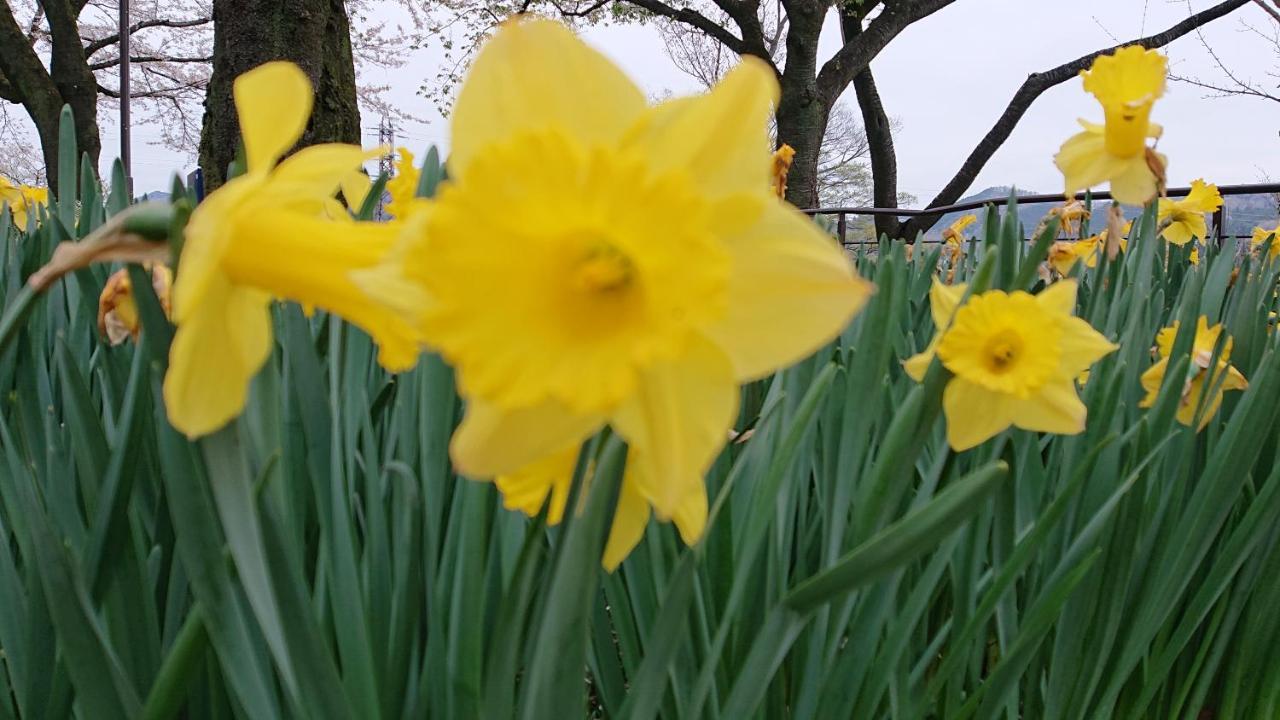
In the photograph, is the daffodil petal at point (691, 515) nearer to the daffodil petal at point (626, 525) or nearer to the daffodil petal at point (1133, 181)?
the daffodil petal at point (626, 525)

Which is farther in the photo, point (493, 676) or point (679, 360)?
point (493, 676)

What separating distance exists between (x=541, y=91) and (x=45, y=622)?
487 mm

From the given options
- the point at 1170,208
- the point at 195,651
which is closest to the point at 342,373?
the point at 195,651

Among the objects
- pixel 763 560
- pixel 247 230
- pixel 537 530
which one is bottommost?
pixel 763 560

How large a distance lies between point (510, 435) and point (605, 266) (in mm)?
56

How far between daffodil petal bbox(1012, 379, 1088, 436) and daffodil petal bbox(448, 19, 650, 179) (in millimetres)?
469

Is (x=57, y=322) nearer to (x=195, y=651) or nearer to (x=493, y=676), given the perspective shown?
(x=195, y=651)

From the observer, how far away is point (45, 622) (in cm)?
53

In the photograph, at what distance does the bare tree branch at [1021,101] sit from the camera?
33.2 ft

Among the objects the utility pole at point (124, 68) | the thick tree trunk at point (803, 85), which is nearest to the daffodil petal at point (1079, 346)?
the thick tree trunk at point (803, 85)

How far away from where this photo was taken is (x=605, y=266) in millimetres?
254

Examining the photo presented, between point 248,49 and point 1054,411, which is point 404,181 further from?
point 248,49

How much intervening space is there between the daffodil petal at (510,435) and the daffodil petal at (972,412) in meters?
0.40

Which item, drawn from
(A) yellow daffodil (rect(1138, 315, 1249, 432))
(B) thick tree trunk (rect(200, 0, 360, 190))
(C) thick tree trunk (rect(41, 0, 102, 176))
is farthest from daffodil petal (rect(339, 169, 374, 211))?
(C) thick tree trunk (rect(41, 0, 102, 176))
